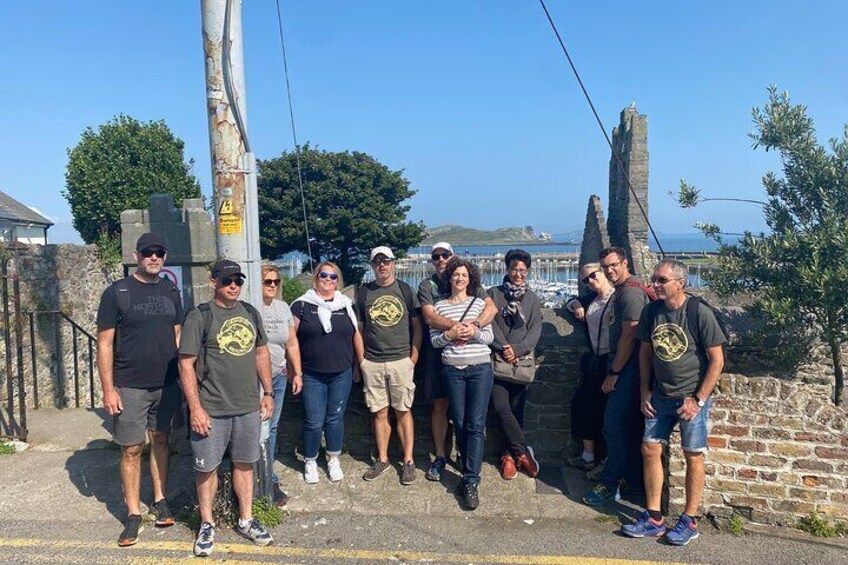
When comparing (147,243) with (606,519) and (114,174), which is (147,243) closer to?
(606,519)

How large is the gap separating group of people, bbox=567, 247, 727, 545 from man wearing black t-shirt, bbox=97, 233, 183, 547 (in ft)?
10.4

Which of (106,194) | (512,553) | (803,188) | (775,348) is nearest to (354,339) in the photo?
(512,553)

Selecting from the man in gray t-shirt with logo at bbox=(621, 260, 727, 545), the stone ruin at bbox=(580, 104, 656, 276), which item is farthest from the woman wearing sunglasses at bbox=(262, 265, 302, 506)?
the stone ruin at bbox=(580, 104, 656, 276)

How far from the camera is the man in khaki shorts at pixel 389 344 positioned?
15.2 ft

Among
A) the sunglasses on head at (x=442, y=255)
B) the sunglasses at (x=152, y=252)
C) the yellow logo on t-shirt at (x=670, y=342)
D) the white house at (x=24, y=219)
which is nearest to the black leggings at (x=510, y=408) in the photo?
the sunglasses on head at (x=442, y=255)

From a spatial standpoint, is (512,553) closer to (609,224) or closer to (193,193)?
(609,224)

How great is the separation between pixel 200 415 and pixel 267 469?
2.54ft

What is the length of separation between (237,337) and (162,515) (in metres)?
1.44

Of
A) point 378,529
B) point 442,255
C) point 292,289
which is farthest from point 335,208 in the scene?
point 378,529

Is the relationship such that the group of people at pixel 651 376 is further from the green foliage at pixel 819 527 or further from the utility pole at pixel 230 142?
the utility pole at pixel 230 142

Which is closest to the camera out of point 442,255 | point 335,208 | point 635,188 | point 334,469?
point 334,469

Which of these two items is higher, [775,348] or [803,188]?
[803,188]

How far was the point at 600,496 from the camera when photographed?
434 centimetres

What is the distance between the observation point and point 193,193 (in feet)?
84.0
